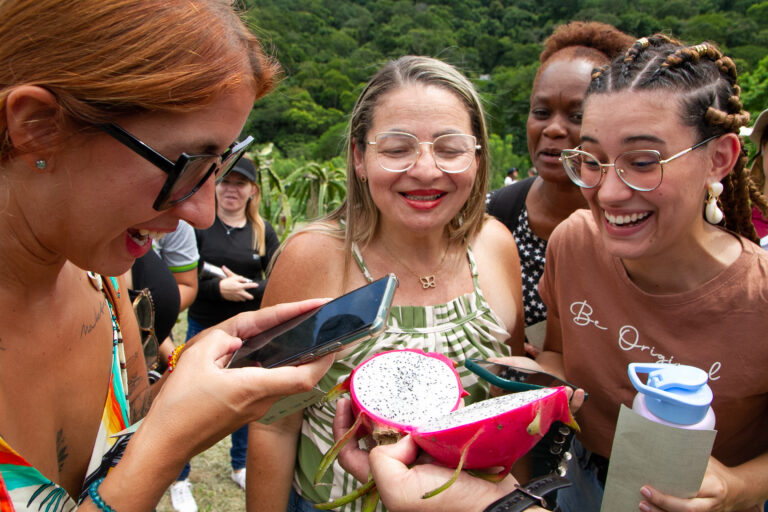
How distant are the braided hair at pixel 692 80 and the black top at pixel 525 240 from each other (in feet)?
4.07

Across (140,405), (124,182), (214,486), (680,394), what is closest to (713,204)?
(680,394)

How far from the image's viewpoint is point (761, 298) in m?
1.75

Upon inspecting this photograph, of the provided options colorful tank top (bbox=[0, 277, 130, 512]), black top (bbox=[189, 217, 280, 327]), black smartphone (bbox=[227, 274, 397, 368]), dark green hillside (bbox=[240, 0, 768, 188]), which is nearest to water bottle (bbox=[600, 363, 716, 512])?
black smartphone (bbox=[227, 274, 397, 368])

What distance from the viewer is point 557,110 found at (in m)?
3.16

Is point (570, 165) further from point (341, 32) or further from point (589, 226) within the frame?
point (341, 32)

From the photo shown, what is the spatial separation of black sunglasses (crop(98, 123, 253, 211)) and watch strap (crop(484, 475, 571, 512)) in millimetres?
1260

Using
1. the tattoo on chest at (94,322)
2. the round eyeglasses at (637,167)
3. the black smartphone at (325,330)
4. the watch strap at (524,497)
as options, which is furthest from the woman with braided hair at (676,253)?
the tattoo on chest at (94,322)

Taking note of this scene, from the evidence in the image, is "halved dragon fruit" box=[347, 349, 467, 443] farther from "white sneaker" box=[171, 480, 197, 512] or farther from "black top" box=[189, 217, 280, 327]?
"white sneaker" box=[171, 480, 197, 512]

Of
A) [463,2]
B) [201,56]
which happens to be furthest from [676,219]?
[463,2]

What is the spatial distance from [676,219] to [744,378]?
0.62m

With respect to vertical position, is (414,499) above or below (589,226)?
below

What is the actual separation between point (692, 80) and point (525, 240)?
1608mm

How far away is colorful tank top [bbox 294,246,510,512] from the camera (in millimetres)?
2164

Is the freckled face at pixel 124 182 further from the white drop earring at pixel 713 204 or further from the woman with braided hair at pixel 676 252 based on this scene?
the white drop earring at pixel 713 204
